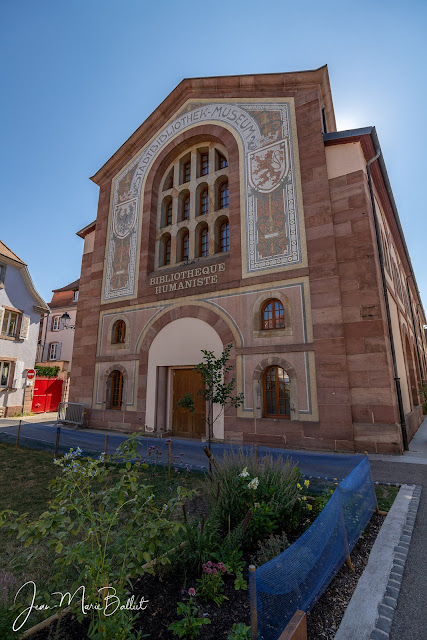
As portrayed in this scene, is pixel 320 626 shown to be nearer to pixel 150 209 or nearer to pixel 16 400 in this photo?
pixel 150 209

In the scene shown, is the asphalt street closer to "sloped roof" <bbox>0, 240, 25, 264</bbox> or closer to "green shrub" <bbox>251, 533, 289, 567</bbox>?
"green shrub" <bbox>251, 533, 289, 567</bbox>

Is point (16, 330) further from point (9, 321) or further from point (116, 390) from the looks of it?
point (116, 390)

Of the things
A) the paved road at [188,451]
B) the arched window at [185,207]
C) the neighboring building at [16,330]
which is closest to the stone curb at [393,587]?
the paved road at [188,451]

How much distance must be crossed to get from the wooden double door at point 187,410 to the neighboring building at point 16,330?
13223 mm

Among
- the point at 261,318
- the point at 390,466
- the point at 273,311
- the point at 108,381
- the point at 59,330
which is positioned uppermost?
the point at 59,330

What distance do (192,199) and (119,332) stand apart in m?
7.21

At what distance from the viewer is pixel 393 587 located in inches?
127

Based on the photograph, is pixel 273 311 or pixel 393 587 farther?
pixel 273 311

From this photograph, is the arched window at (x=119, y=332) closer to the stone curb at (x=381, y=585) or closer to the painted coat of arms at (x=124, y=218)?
the painted coat of arms at (x=124, y=218)

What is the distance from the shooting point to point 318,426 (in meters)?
9.94

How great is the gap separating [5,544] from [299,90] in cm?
1594

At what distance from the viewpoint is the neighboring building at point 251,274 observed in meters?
10.1

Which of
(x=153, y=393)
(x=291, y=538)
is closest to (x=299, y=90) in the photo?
A: (x=153, y=393)

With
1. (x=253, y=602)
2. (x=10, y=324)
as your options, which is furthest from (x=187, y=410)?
(x=10, y=324)
